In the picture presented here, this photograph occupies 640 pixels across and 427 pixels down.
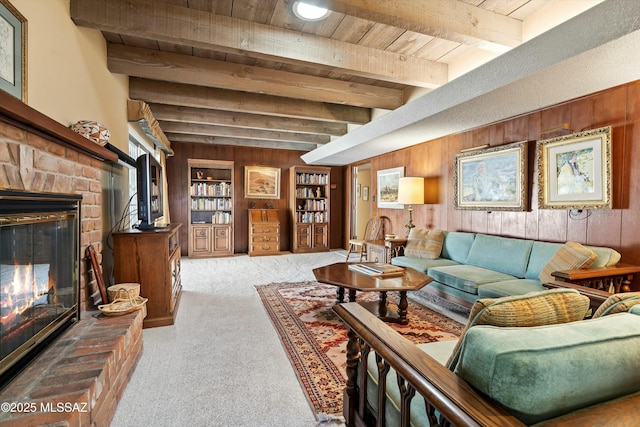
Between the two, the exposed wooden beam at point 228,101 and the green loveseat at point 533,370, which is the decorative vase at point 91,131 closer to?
the exposed wooden beam at point 228,101

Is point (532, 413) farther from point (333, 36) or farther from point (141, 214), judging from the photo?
point (141, 214)

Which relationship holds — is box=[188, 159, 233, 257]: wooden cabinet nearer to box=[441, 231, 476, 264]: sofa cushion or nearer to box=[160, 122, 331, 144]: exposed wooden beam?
box=[160, 122, 331, 144]: exposed wooden beam

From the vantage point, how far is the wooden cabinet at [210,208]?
6.29 m

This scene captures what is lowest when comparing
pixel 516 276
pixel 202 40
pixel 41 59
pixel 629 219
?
pixel 516 276

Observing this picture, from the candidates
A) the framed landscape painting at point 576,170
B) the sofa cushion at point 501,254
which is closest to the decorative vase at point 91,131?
the sofa cushion at point 501,254

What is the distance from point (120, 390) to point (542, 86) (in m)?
3.44

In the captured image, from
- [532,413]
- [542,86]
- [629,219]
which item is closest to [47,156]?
[532,413]

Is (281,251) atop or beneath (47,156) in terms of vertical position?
beneath

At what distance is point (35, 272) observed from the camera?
1452mm

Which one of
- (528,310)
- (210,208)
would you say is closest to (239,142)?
(210,208)

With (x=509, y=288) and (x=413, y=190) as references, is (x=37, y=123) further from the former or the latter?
(x=413, y=190)

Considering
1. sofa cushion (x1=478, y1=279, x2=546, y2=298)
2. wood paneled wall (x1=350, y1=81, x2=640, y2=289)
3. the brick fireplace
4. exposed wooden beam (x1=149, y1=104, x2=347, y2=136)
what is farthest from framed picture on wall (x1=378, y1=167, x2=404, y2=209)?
the brick fireplace

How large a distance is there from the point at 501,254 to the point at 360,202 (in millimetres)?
4526

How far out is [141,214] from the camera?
9.21 feet
